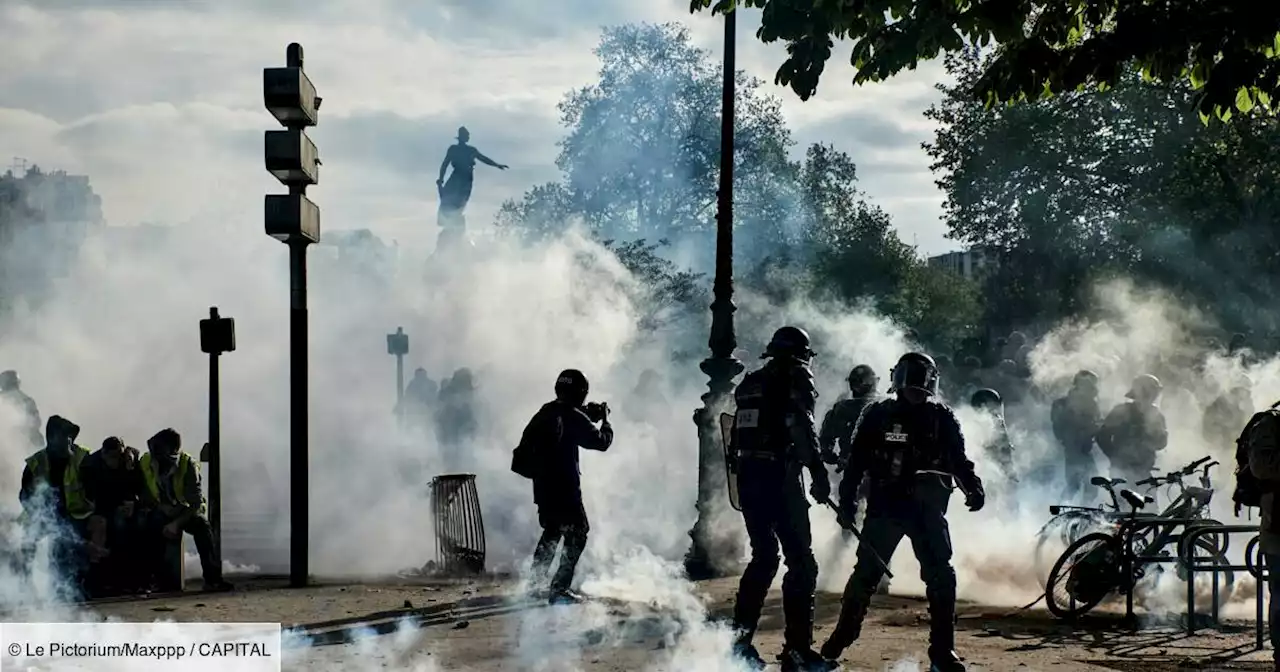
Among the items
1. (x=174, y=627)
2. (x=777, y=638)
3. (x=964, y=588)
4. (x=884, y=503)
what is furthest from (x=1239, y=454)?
(x=174, y=627)

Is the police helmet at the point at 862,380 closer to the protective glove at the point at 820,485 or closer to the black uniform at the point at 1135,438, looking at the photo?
the protective glove at the point at 820,485

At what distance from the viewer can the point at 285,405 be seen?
25.0 metres

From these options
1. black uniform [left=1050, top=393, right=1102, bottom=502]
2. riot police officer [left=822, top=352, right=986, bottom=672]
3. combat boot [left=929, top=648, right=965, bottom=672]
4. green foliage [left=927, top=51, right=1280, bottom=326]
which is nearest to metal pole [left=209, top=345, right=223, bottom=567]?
riot police officer [left=822, top=352, right=986, bottom=672]

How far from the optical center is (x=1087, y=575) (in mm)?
10672

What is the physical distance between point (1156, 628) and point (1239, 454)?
239 centimetres

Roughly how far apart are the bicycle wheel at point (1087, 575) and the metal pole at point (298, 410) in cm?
540

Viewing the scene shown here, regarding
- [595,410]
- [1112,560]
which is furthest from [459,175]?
[1112,560]

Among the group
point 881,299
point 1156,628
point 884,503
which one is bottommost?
point 1156,628

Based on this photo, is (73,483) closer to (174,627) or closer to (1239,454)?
(174,627)

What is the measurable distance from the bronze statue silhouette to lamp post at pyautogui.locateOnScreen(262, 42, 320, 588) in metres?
11.2

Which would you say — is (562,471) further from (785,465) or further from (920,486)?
(920,486)

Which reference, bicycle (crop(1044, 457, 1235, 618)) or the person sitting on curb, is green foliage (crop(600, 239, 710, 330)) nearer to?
the person sitting on curb

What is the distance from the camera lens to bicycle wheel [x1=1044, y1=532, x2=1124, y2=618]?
1059cm

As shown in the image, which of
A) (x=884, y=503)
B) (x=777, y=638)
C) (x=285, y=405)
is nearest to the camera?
(x=884, y=503)
